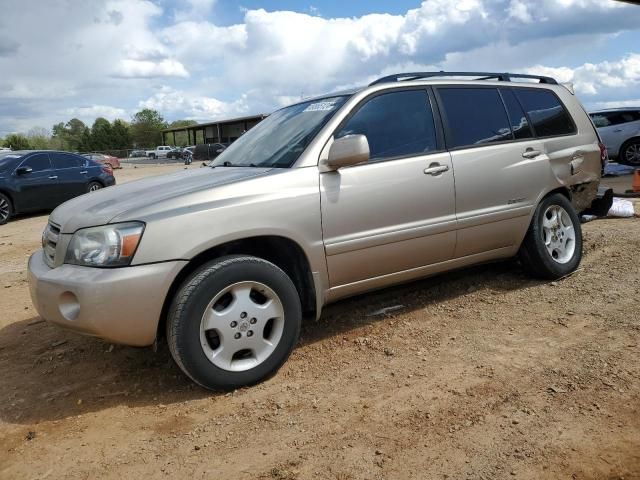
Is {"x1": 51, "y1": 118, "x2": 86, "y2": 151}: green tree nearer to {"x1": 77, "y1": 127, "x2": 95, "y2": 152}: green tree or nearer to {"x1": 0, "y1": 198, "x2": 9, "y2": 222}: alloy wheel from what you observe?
{"x1": 77, "y1": 127, "x2": 95, "y2": 152}: green tree

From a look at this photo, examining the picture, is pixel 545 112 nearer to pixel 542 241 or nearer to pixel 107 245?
pixel 542 241

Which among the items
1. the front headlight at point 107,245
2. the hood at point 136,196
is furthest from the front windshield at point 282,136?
the front headlight at point 107,245

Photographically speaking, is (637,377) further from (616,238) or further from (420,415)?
(616,238)

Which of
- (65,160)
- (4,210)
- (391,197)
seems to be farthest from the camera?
(65,160)

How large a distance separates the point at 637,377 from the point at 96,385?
3200 mm

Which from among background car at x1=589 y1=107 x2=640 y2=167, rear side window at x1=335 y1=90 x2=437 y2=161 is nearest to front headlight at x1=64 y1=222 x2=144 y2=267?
rear side window at x1=335 y1=90 x2=437 y2=161

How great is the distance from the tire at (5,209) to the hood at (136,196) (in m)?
8.84

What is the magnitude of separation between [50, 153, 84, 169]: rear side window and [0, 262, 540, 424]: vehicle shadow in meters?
9.04

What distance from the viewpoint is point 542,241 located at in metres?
4.73

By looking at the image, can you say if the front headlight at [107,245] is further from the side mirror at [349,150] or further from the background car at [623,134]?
the background car at [623,134]

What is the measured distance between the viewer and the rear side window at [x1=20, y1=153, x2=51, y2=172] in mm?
12133

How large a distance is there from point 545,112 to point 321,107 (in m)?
2.21

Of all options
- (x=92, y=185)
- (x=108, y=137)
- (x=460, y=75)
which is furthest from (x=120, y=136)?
(x=460, y=75)

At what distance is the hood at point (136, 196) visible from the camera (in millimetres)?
3158
